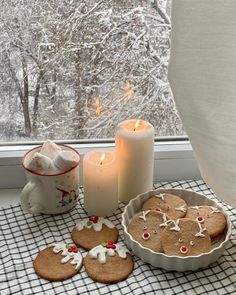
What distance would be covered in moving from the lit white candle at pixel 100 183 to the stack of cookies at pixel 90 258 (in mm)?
53

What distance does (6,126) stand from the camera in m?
1.14

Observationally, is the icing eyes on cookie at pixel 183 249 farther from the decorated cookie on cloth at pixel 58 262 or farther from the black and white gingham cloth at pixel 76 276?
the decorated cookie on cloth at pixel 58 262

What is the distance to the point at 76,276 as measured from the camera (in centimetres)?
92

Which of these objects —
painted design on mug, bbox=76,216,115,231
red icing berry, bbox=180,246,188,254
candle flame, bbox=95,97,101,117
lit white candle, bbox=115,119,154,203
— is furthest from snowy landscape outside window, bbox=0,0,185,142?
red icing berry, bbox=180,246,188,254

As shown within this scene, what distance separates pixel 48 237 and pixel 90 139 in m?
0.25

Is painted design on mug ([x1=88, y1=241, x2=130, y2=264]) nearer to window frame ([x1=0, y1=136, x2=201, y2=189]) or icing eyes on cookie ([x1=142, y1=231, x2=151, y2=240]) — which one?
icing eyes on cookie ([x1=142, y1=231, x2=151, y2=240])

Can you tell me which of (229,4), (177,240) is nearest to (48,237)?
(177,240)

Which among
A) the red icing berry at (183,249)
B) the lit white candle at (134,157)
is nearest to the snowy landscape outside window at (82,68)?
the lit white candle at (134,157)

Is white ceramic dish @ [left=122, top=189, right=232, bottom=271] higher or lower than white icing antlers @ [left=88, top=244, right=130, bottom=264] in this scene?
higher

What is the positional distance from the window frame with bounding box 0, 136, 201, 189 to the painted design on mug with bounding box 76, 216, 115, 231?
133 millimetres

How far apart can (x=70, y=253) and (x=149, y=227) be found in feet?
0.46

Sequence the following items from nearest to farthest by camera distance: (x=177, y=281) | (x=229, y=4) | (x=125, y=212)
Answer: (x=229, y=4) < (x=177, y=281) < (x=125, y=212)

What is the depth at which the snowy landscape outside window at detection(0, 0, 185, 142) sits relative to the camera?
1053mm

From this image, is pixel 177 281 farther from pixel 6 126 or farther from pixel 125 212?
pixel 6 126
